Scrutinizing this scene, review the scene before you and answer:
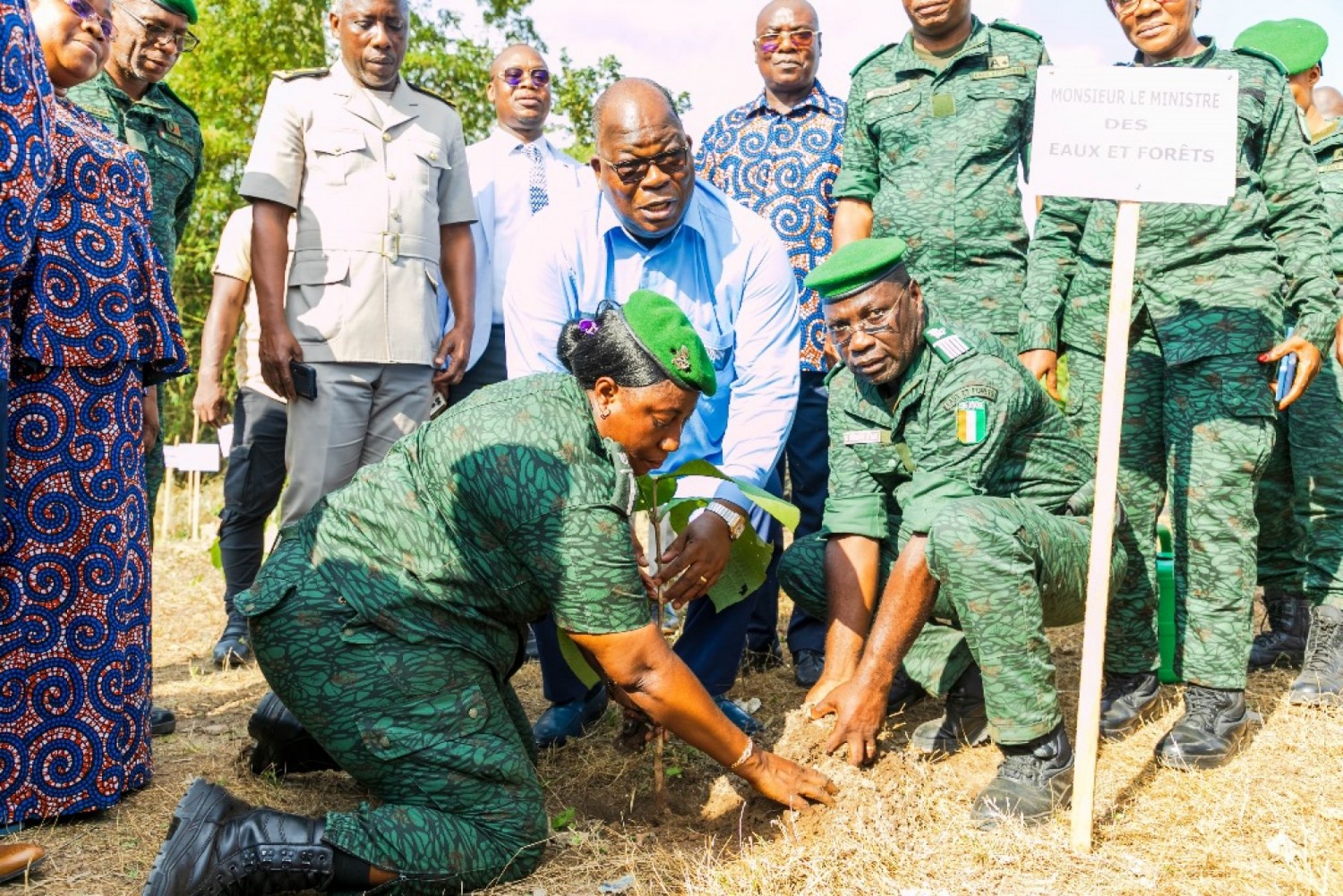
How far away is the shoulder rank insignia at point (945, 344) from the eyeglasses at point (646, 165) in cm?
99

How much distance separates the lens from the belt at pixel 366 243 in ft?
15.6

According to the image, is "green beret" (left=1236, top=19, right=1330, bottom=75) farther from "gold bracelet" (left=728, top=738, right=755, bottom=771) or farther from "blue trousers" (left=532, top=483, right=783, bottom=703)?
"gold bracelet" (left=728, top=738, right=755, bottom=771)

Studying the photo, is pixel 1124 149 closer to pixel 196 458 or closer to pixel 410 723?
pixel 410 723

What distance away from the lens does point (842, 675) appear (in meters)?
3.90

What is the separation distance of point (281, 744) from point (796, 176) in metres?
3.22

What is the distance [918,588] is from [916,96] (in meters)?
2.15

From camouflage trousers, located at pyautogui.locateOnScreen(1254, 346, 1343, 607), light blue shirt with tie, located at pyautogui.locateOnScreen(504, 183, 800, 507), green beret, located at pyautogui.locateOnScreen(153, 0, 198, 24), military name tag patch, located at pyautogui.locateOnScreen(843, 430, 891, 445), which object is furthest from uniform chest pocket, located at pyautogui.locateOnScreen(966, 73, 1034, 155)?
green beret, located at pyautogui.locateOnScreen(153, 0, 198, 24)

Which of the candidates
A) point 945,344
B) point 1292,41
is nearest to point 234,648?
point 945,344

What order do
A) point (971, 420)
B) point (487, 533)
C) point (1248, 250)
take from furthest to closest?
point (1248, 250), point (971, 420), point (487, 533)

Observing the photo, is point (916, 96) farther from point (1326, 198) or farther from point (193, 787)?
point (193, 787)

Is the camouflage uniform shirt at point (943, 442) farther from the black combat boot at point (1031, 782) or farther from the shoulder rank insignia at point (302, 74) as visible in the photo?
the shoulder rank insignia at point (302, 74)

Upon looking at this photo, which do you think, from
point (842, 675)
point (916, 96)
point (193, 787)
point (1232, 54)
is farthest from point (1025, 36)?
point (193, 787)

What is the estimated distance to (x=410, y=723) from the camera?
3080mm

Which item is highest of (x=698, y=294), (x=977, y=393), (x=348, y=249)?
(x=348, y=249)
